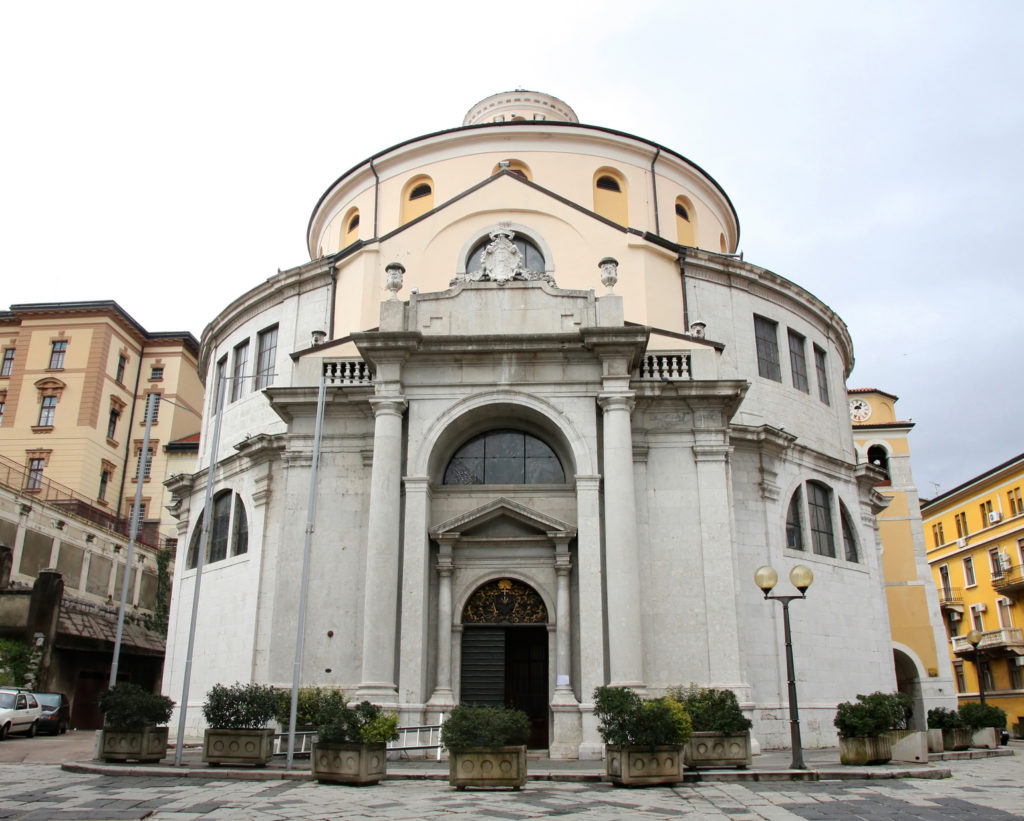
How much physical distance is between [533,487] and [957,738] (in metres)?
11.8

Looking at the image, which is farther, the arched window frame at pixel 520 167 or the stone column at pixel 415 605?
the arched window frame at pixel 520 167

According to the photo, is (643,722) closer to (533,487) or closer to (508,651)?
(508,651)

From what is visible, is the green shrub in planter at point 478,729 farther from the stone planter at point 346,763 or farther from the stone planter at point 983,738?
the stone planter at point 983,738

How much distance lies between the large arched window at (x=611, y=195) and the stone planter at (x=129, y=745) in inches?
821

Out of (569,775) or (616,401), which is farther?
(616,401)

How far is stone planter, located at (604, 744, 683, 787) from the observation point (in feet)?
45.3

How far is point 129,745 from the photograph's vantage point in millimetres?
16547

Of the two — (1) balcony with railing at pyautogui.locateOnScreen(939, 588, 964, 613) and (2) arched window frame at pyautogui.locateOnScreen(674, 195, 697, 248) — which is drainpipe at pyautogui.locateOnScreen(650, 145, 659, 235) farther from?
(1) balcony with railing at pyautogui.locateOnScreen(939, 588, 964, 613)

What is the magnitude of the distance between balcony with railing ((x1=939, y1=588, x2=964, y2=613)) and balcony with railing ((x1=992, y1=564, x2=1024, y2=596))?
4.66 metres

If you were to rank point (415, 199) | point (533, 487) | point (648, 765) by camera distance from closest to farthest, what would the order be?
point (648, 765) < point (533, 487) < point (415, 199)

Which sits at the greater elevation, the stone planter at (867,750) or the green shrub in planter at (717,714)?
the green shrub in planter at (717,714)

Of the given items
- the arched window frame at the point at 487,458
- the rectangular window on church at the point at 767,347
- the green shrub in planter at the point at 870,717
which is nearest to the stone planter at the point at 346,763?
the arched window frame at the point at 487,458

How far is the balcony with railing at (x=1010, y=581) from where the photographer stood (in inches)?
1799

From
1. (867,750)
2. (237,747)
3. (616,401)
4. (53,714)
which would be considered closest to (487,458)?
(616,401)
